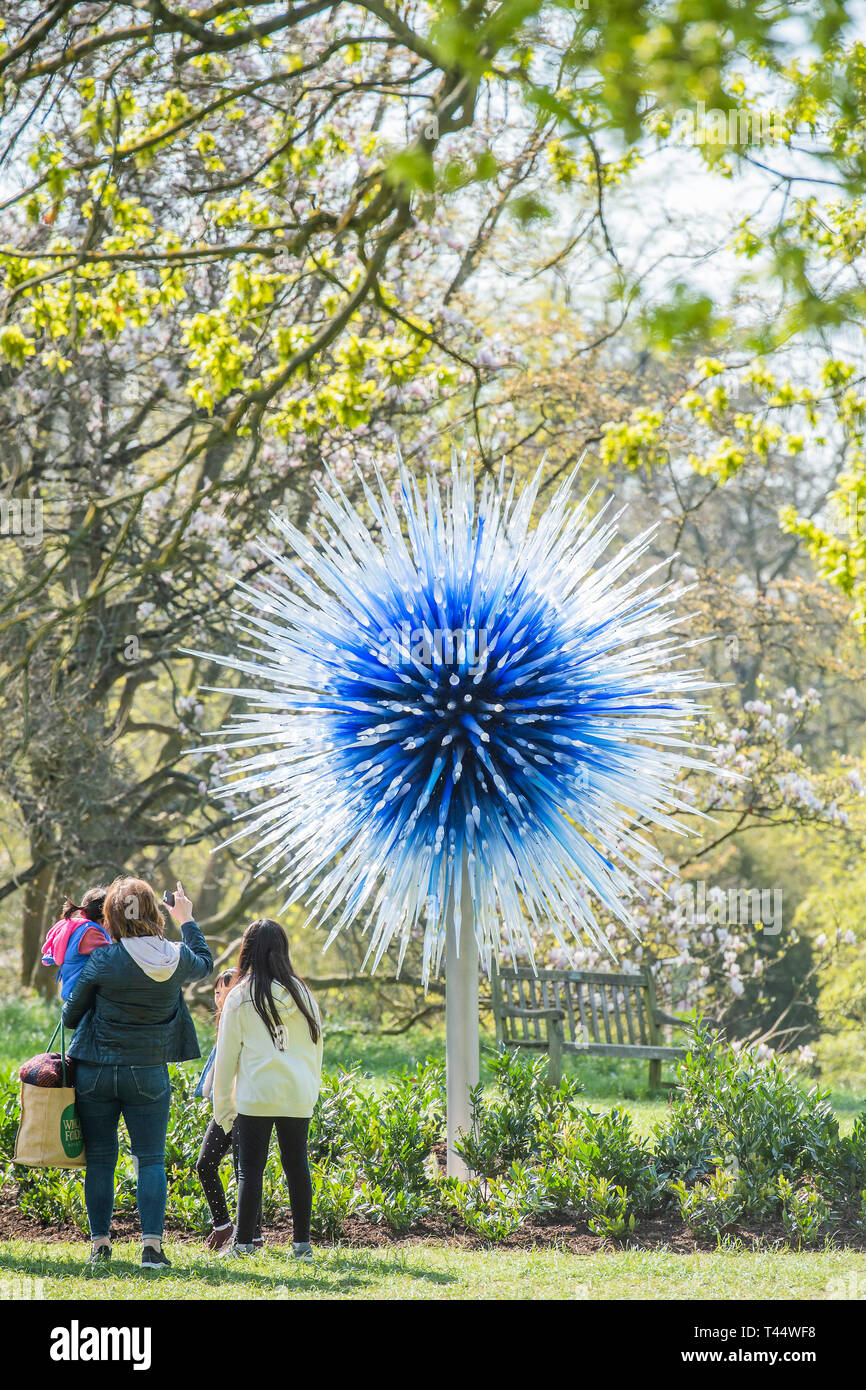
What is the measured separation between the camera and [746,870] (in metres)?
18.3

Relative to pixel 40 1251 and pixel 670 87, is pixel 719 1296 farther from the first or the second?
pixel 670 87

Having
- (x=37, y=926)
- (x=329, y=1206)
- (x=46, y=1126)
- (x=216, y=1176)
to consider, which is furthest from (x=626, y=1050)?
(x=37, y=926)

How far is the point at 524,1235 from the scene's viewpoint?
559 cm

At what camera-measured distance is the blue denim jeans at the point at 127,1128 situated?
16.6 feet

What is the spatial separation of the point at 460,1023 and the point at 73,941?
5.88 ft

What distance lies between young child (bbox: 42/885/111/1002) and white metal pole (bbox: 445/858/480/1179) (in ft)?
4.98

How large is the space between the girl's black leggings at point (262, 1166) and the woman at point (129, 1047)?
309 mm

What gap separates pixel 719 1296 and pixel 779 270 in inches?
133

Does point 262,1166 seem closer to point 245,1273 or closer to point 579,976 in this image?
point 245,1273

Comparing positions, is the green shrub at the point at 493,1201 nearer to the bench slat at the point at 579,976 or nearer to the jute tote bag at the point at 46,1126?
the jute tote bag at the point at 46,1126

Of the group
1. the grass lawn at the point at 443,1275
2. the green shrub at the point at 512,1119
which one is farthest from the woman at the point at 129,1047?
the green shrub at the point at 512,1119

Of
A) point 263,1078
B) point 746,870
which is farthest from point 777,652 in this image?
point 263,1078

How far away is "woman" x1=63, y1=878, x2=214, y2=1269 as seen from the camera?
506cm

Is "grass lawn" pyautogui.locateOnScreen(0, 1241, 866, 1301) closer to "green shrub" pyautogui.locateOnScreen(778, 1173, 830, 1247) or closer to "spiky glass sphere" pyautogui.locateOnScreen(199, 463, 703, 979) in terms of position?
"green shrub" pyautogui.locateOnScreen(778, 1173, 830, 1247)
